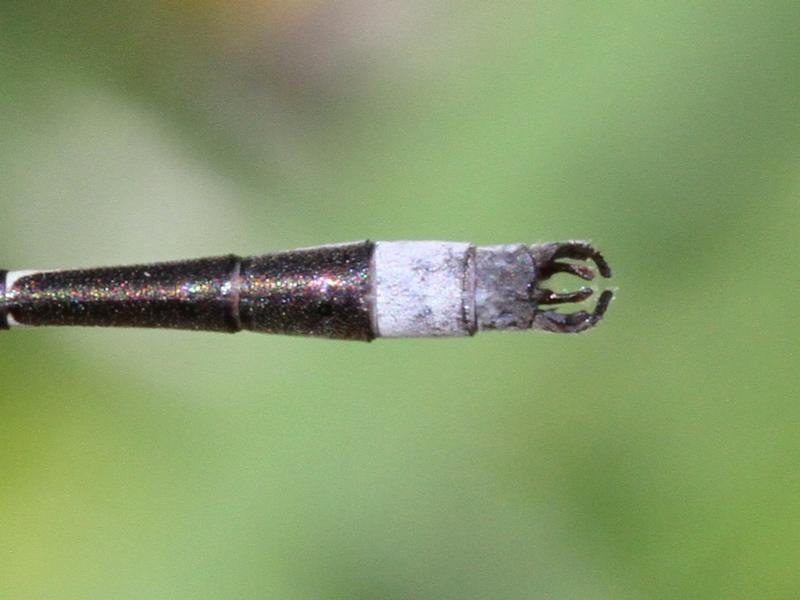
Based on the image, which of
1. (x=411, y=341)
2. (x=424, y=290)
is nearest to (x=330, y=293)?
(x=424, y=290)

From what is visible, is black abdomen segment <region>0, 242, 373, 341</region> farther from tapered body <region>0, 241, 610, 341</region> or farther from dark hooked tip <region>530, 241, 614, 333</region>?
dark hooked tip <region>530, 241, 614, 333</region>

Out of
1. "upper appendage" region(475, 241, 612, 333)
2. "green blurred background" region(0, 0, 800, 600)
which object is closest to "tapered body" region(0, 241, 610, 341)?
"upper appendage" region(475, 241, 612, 333)

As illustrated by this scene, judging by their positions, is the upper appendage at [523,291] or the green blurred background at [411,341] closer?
the upper appendage at [523,291]

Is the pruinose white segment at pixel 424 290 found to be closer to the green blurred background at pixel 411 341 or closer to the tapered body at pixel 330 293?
the tapered body at pixel 330 293

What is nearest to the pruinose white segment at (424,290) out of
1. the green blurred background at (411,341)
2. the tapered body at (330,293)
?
the tapered body at (330,293)

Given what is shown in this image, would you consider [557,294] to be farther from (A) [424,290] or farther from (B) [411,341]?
(B) [411,341]

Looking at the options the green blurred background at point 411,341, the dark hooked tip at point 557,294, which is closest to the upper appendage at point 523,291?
the dark hooked tip at point 557,294
